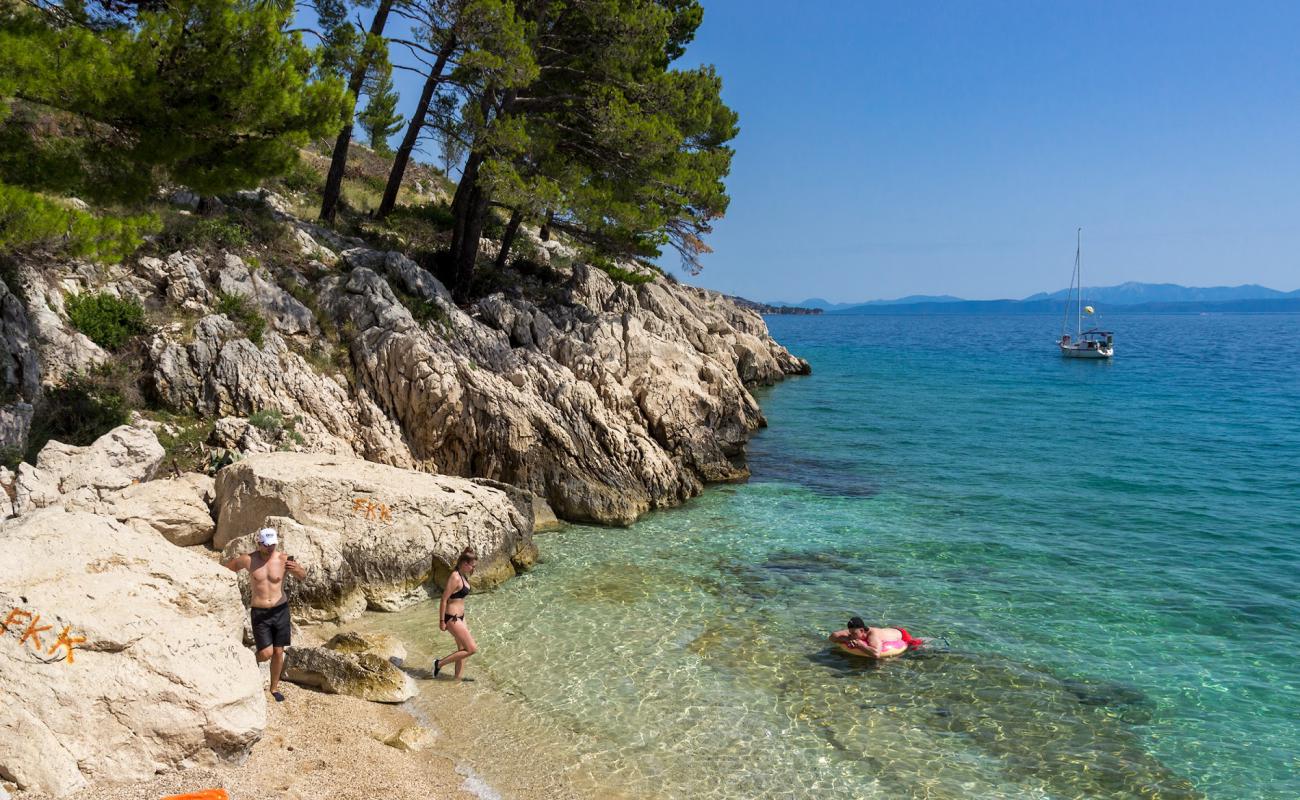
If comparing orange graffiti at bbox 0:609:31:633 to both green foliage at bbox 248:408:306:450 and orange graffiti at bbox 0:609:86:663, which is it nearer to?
orange graffiti at bbox 0:609:86:663

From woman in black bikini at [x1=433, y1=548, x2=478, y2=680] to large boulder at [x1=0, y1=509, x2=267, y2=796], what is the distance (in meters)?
3.14

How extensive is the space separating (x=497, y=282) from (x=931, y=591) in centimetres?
1894

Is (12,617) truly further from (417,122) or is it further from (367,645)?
(417,122)

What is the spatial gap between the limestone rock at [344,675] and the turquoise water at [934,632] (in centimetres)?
158

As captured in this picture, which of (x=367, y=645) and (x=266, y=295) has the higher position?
(x=266, y=295)

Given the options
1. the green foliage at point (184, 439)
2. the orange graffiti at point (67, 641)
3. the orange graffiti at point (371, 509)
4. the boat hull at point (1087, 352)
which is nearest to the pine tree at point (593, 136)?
the green foliage at point (184, 439)

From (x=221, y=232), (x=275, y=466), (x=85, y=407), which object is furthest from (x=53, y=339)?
(x=275, y=466)

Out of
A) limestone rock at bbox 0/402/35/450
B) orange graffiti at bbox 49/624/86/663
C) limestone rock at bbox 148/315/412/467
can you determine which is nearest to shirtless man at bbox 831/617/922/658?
orange graffiti at bbox 49/624/86/663

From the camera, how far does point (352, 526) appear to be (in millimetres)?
13570

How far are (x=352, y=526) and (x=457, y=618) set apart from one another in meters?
3.31

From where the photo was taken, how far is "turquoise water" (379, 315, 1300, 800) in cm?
977

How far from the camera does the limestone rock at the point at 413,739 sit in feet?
30.4

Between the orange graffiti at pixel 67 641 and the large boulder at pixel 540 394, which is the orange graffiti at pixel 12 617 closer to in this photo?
the orange graffiti at pixel 67 641

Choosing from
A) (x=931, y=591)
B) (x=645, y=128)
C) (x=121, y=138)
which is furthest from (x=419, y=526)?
(x=645, y=128)
